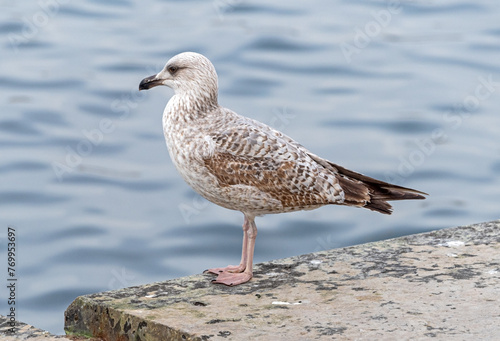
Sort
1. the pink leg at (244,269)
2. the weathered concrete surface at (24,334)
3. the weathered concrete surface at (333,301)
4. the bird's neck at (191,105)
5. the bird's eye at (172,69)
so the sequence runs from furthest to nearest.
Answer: the bird's eye at (172,69), the bird's neck at (191,105), the pink leg at (244,269), the weathered concrete surface at (24,334), the weathered concrete surface at (333,301)

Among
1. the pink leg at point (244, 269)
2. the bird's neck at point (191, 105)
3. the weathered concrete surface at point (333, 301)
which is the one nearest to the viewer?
the weathered concrete surface at point (333, 301)

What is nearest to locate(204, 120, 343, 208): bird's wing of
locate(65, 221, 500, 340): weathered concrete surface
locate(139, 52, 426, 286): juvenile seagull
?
locate(139, 52, 426, 286): juvenile seagull

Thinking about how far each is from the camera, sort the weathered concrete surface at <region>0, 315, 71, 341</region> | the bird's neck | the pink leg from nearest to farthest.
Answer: the weathered concrete surface at <region>0, 315, 71, 341</region> → the pink leg → the bird's neck

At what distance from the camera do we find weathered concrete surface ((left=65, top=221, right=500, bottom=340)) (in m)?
4.44

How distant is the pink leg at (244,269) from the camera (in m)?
5.37

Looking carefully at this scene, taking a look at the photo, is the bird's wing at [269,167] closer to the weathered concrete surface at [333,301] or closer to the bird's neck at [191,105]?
the bird's neck at [191,105]

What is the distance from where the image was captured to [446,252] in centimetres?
569

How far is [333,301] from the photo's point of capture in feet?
16.0

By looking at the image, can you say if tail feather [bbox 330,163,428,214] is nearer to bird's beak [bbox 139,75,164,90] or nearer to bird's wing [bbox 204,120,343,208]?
bird's wing [bbox 204,120,343,208]

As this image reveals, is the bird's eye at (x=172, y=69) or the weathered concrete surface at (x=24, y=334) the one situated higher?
the bird's eye at (x=172, y=69)

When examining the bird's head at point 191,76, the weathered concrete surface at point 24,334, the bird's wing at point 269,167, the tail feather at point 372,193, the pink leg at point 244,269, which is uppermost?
the bird's head at point 191,76

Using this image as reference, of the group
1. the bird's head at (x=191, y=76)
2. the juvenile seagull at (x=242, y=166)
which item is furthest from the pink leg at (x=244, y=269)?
the bird's head at (x=191, y=76)

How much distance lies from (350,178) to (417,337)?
69.0 inches

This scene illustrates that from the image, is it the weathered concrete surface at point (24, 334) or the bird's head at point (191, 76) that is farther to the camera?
the bird's head at point (191, 76)
